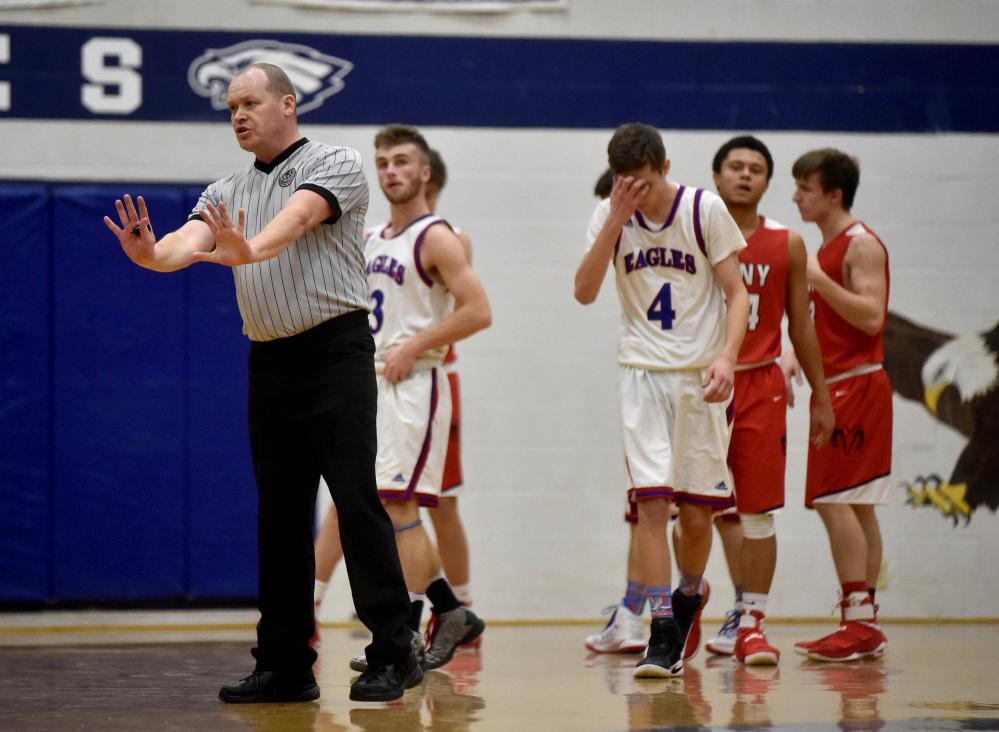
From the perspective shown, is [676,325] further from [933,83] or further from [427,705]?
[933,83]

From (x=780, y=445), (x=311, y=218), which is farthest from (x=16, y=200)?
(x=780, y=445)

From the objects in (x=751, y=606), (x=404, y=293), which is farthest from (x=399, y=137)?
(x=751, y=606)

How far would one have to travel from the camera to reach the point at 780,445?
4.40 m

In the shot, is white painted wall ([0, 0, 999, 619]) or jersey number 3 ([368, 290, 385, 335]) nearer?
jersey number 3 ([368, 290, 385, 335])

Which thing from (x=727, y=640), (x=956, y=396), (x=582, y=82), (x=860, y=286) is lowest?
(x=727, y=640)

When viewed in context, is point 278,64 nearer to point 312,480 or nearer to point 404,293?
point 404,293

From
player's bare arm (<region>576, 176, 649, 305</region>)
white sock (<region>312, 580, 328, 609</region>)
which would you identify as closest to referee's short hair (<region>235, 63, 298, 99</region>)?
Result: player's bare arm (<region>576, 176, 649, 305</region>)

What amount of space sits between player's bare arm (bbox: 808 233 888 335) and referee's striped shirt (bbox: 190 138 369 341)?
209 cm

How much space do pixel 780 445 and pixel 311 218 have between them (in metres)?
2.19

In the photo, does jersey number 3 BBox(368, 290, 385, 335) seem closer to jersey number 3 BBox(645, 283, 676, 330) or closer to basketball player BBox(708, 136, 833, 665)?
jersey number 3 BBox(645, 283, 676, 330)

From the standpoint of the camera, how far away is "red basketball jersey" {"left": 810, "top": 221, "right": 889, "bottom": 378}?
4.69 metres

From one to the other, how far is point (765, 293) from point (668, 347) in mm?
722

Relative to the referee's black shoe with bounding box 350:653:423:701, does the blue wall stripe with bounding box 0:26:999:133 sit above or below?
above

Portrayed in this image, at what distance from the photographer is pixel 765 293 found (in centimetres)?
446
